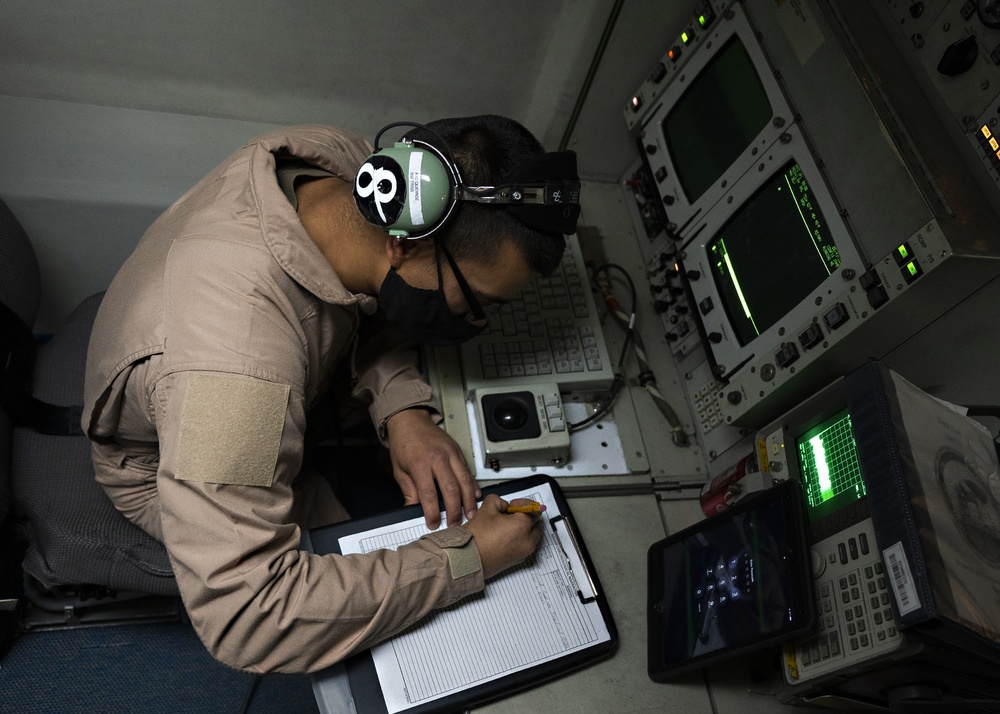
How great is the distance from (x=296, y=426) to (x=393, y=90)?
3.94 ft

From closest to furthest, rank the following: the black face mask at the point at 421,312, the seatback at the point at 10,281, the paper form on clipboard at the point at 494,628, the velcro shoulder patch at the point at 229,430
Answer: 1. the velcro shoulder patch at the point at 229,430
2. the paper form on clipboard at the point at 494,628
3. the black face mask at the point at 421,312
4. the seatback at the point at 10,281

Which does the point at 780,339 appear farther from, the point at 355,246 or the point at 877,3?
the point at 355,246

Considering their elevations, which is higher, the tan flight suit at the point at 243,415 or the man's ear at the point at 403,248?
the man's ear at the point at 403,248

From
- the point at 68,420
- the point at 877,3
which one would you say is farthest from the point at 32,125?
the point at 877,3

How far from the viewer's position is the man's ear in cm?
Result: 112

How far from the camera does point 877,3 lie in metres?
1.33

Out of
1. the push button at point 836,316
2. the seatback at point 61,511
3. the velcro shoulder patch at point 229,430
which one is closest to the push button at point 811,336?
the push button at point 836,316

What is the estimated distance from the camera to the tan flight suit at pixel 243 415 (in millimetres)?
969

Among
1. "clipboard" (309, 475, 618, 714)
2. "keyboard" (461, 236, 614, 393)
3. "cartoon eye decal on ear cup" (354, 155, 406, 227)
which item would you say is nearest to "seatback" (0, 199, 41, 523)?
"clipboard" (309, 475, 618, 714)

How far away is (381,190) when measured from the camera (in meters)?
1.03

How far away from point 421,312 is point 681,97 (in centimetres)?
86

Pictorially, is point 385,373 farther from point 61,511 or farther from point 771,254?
point 771,254

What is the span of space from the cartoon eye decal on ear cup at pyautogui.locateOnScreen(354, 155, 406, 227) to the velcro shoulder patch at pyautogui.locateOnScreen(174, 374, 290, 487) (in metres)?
0.29

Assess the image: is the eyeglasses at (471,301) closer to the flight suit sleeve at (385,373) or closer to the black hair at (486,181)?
the black hair at (486,181)
